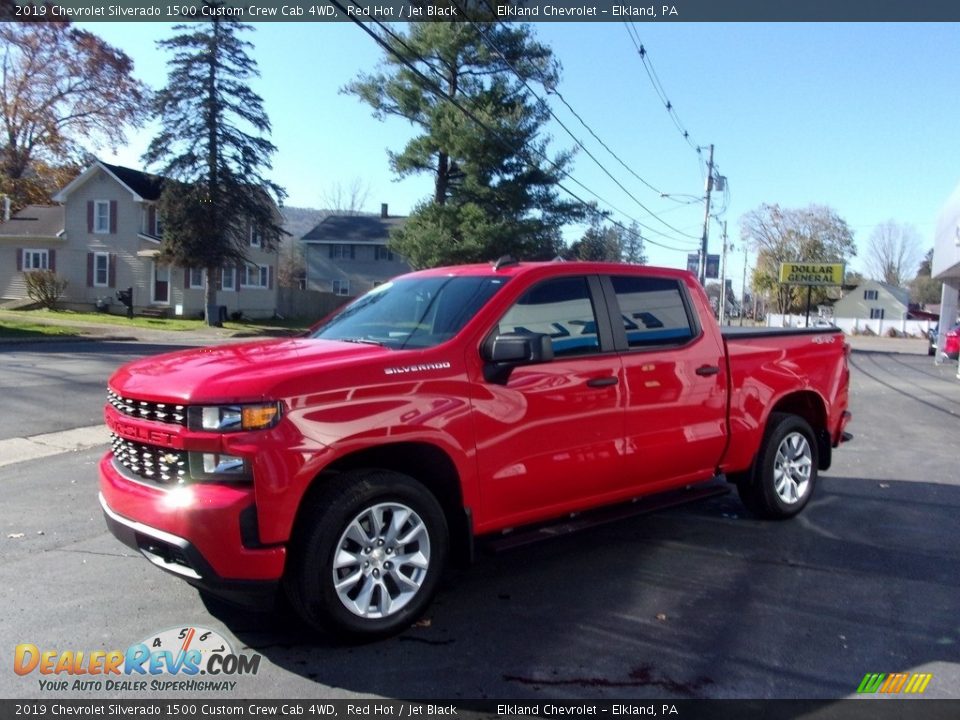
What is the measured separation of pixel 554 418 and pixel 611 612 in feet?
3.72

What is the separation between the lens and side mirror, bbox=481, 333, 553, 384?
14.1 feet

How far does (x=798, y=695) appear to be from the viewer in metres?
3.64

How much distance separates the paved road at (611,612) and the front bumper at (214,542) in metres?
0.47

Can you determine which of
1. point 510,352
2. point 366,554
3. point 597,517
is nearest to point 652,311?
point 597,517

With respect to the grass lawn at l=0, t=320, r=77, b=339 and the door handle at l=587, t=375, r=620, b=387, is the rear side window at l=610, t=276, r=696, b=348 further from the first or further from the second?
the grass lawn at l=0, t=320, r=77, b=339

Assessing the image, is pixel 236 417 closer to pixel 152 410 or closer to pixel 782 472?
pixel 152 410

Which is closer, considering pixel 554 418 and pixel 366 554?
pixel 366 554

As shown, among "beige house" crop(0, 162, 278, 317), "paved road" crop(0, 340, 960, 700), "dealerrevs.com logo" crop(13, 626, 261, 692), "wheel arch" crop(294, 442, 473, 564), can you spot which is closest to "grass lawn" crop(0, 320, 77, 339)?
"beige house" crop(0, 162, 278, 317)

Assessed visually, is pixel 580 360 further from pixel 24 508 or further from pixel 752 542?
pixel 24 508

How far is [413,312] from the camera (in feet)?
16.4

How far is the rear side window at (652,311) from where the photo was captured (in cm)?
534

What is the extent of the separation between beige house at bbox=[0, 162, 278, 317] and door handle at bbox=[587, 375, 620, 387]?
3630 cm

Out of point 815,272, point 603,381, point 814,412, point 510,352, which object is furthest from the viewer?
point 815,272

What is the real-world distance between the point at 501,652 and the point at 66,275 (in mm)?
42336
